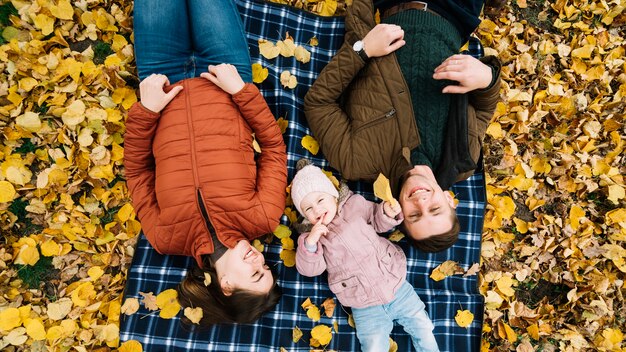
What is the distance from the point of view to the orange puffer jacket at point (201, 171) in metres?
2.42

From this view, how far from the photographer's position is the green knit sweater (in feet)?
8.71

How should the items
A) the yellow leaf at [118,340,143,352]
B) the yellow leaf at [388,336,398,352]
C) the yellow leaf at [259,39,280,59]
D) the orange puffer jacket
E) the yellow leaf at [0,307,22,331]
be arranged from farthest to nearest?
the yellow leaf at [259,39,280,59], the yellow leaf at [388,336,398,352], the yellow leaf at [118,340,143,352], the yellow leaf at [0,307,22,331], the orange puffer jacket

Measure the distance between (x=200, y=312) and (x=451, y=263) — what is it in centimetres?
163

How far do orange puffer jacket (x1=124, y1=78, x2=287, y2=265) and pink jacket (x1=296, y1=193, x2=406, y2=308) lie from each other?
1.09ft

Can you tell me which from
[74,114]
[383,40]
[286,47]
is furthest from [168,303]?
[383,40]

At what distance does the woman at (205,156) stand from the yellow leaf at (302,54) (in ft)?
1.39

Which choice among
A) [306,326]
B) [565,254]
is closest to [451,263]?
[565,254]

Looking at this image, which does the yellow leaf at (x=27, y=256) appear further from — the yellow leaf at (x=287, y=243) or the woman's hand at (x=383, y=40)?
the woman's hand at (x=383, y=40)

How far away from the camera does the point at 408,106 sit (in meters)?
2.60

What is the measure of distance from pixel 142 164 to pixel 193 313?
94cm

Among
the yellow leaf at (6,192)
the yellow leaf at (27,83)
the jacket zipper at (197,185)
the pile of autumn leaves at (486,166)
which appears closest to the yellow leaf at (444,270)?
the pile of autumn leaves at (486,166)

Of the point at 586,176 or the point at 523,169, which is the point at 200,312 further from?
the point at 586,176

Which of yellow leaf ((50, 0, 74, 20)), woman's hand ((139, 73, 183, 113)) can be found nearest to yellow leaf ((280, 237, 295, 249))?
woman's hand ((139, 73, 183, 113))

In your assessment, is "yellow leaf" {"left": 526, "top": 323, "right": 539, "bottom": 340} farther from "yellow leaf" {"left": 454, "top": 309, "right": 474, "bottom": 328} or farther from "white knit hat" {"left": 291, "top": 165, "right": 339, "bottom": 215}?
"white knit hat" {"left": 291, "top": 165, "right": 339, "bottom": 215}
